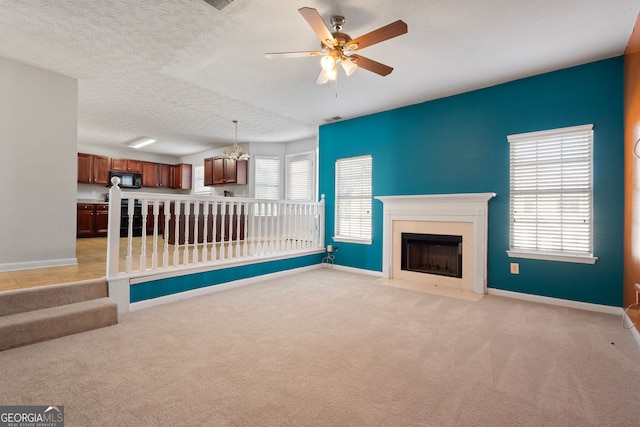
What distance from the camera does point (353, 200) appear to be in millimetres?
5297

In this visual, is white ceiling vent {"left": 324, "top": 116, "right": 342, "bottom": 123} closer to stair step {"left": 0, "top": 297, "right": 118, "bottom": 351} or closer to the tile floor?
the tile floor

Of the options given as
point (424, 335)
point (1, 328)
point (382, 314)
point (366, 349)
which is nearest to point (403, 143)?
point (382, 314)

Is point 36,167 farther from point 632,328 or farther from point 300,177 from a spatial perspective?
point 632,328

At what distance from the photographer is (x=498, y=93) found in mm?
3832

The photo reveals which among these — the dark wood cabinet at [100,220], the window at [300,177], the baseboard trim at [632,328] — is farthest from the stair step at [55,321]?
the dark wood cabinet at [100,220]

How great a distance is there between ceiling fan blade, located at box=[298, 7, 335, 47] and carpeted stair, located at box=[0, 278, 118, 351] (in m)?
2.96

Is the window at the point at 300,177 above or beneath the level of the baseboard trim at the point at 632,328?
above

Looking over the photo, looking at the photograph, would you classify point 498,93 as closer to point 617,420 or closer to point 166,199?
point 617,420

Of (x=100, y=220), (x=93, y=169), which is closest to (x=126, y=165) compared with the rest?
(x=93, y=169)

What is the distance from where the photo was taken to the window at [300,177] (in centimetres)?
707

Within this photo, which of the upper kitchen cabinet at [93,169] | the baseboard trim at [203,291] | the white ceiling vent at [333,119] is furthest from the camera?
the upper kitchen cabinet at [93,169]

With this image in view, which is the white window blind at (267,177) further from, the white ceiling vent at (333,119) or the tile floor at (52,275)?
the tile floor at (52,275)

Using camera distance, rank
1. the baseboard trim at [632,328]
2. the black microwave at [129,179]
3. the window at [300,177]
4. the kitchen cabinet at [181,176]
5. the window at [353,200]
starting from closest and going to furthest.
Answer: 1. the baseboard trim at [632,328]
2. the window at [353,200]
3. the window at [300,177]
4. the black microwave at [129,179]
5. the kitchen cabinet at [181,176]

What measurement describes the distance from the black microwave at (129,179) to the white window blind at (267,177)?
355 cm
